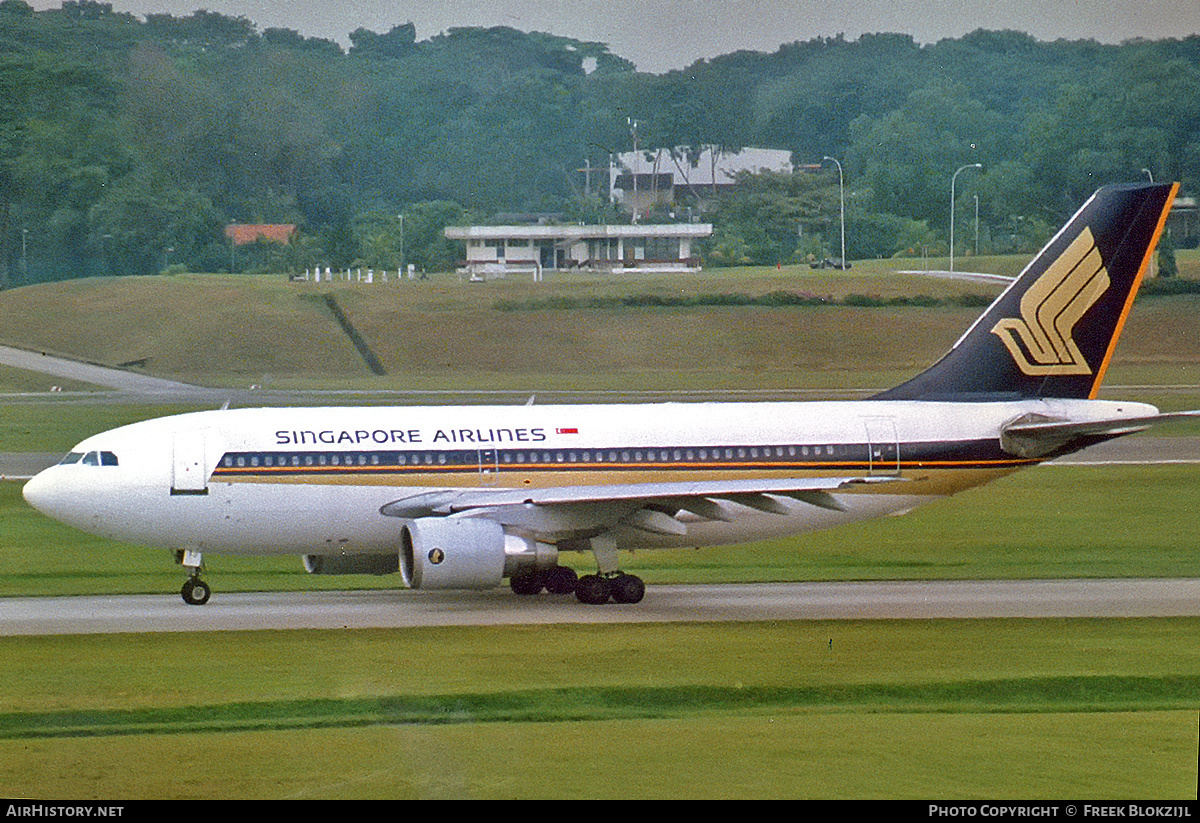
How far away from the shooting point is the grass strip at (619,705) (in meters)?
21.6

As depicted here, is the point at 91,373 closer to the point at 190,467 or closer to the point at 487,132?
the point at 487,132

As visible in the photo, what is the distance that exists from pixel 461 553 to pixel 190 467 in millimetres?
5680

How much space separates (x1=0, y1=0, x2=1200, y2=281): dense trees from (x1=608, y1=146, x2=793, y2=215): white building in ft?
3.19

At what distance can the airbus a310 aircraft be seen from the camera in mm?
32281

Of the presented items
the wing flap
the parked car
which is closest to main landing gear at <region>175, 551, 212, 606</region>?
the wing flap

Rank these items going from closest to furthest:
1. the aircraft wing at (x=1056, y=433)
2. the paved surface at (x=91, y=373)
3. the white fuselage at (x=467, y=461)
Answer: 1. the white fuselage at (x=467, y=461)
2. the aircraft wing at (x=1056, y=433)
3. the paved surface at (x=91, y=373)

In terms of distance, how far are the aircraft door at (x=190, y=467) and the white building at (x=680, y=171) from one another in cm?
6708

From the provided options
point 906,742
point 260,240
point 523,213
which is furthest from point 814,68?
point 906,742

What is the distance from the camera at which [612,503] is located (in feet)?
105

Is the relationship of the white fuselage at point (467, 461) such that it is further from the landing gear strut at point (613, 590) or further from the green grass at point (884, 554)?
the green grass at point (884, 554)

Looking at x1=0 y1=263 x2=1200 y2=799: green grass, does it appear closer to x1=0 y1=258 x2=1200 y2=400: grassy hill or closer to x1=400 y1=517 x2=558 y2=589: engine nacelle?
x1=400 y1=517 x2=558 y2=589: engine nacelle

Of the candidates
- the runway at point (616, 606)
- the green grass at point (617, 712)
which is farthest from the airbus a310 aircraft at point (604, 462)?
the green grass at point (617, 712)

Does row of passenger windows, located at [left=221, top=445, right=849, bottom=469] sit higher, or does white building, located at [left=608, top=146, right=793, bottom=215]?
white building, located at [left=608, top=146, right=793, bottom=215]

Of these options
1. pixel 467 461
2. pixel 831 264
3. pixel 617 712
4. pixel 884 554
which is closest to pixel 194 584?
pixel 467 461
